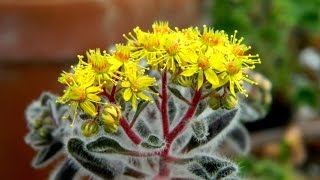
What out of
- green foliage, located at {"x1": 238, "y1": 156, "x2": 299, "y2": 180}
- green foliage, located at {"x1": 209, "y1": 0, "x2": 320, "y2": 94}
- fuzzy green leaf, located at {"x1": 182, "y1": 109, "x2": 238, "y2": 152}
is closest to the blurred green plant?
green foliage, located at {"x1": 209, "y1": 0, "x2": 320, "y2": 94}

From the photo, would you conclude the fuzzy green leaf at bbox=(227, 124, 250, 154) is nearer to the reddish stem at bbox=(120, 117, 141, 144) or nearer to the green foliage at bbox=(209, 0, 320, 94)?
the reddish stem at bbox=(120, 117, 141, 144)

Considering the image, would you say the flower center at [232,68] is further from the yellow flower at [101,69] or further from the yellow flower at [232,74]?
the yellow flower at [101,69]

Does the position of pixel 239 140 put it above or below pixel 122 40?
below

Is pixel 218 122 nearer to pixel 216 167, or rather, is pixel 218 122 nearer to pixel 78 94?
pixel 216 167

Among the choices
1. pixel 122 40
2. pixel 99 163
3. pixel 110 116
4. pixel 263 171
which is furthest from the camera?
pixel 122 40

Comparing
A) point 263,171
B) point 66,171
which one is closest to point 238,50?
point 66,171

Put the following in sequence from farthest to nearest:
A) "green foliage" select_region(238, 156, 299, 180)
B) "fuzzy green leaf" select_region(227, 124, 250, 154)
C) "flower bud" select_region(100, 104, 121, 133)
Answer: "green foliage" select_region(238, 156, 299, 180) → "fuzzy green leaf" select_region(227, 124, 250, 154) → "flower bud" select_region(100, 104, 121, 133)
